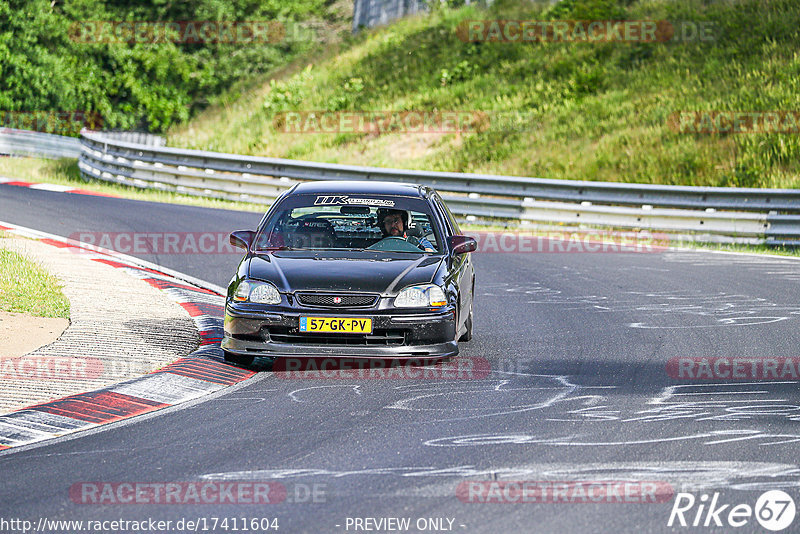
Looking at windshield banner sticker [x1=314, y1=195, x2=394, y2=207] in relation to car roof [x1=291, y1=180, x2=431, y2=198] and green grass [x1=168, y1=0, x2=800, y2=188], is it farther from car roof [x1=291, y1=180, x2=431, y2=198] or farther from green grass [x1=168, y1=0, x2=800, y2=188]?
green grass [x1=168, y1=0, x2=800, y2=188]

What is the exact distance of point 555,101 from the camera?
32.1 meters

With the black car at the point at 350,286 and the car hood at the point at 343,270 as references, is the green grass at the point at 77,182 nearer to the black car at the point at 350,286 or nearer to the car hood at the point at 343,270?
the black car at the point at 350,286

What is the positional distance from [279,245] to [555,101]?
23.5 m

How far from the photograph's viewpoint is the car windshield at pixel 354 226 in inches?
384

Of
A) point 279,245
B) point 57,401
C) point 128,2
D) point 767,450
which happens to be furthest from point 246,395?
point 128,2

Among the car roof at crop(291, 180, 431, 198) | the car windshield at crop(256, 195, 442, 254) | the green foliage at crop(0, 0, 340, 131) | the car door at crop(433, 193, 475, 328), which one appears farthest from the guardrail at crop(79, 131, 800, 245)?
the green foliage at crop(0, 0, 340, 131)

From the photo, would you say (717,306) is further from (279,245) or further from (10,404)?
(10,404)

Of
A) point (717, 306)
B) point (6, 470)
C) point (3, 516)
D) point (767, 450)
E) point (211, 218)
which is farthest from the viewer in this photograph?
point (211, 218)

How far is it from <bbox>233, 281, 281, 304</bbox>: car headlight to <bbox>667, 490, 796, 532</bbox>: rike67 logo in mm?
4077

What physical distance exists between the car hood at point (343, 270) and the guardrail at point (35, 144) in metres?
34.2

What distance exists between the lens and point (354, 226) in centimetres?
1020

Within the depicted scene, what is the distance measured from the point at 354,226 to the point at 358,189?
13.7 inches

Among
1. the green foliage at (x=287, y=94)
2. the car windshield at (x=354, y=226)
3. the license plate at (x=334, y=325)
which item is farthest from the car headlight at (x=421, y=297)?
the green foliage at (x=287, y=94)

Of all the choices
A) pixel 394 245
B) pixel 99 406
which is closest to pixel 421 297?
pixel 394 245
